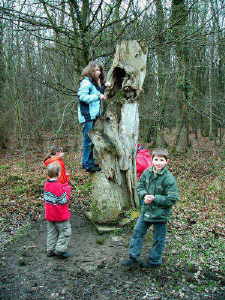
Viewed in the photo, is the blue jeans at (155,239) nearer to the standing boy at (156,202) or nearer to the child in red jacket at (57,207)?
the standing boy at (156,202)

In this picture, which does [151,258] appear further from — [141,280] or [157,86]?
[157,86]

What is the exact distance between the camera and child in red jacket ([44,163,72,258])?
467 centimetres

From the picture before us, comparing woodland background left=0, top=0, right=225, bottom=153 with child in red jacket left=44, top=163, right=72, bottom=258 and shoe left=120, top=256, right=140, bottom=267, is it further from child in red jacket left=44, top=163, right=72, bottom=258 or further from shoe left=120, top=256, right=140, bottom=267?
shoe left=120, top=256, right=140, bottom=267

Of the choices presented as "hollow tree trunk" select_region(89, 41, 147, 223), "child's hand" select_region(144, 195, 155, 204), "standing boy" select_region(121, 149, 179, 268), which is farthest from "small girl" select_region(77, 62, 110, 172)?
"child's hand" select_region(144, 195, 155, 204)

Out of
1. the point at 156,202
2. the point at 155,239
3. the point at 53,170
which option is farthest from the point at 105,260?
the point at 53,170

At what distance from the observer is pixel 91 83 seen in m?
5.38

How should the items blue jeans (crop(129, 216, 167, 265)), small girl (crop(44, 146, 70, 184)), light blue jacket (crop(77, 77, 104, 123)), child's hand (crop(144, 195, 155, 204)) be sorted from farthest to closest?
light blue jacket (crop(77, 77, 104, 123)) < small girl (crop(44, 146, 70, 184)) < blue jeans (crop(129, 216, 167, 265)) < child's hand (crop(144, 195, 155, 204))

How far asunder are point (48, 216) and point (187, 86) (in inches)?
376

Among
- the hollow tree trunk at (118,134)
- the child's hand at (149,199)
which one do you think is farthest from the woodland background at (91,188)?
the child's hand at (149,199)

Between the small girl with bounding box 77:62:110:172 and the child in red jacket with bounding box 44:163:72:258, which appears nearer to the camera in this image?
the child in red jacket with bounding box 44:163:72:258

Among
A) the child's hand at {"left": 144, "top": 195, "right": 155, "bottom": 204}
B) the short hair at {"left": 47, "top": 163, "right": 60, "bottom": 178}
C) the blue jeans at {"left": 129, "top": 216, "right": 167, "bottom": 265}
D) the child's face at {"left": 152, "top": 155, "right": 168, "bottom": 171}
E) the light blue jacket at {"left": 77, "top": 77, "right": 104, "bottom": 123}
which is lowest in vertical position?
the blue jeans at {"left": 129, "top": 216, "right": 167, "bottom": 265}

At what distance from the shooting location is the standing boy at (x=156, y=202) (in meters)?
4.20

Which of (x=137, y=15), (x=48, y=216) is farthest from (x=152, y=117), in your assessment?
(x=48, y=216)

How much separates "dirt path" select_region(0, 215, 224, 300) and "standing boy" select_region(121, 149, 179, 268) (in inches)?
9.3
